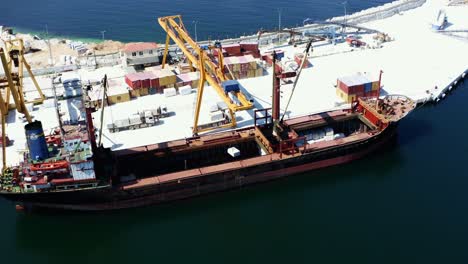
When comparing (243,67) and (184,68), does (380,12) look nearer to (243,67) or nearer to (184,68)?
(243,67)

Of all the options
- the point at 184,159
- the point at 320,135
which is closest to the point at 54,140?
the point at 184,159

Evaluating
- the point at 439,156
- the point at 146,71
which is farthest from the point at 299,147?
the point at 146,71

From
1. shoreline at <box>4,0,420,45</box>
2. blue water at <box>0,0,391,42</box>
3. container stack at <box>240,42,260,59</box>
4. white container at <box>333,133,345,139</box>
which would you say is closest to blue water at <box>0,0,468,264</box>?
white container at <box>333,133,345,139</box>

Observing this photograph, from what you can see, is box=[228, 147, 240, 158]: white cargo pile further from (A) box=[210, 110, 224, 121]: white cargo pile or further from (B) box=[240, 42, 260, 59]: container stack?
(B) box=[240, 42, 260, 59]: container stack

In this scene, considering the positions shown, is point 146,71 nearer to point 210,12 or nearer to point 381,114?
point 381,114

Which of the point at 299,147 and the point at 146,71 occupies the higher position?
the point at 146,71

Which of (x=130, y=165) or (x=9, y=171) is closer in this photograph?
(x=9, y=171)

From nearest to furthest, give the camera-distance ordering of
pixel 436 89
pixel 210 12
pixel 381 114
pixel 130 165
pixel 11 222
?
pixel 11 222, pixel 130 165, pixel 381 114, pixel 436 89, pixel 210 12
